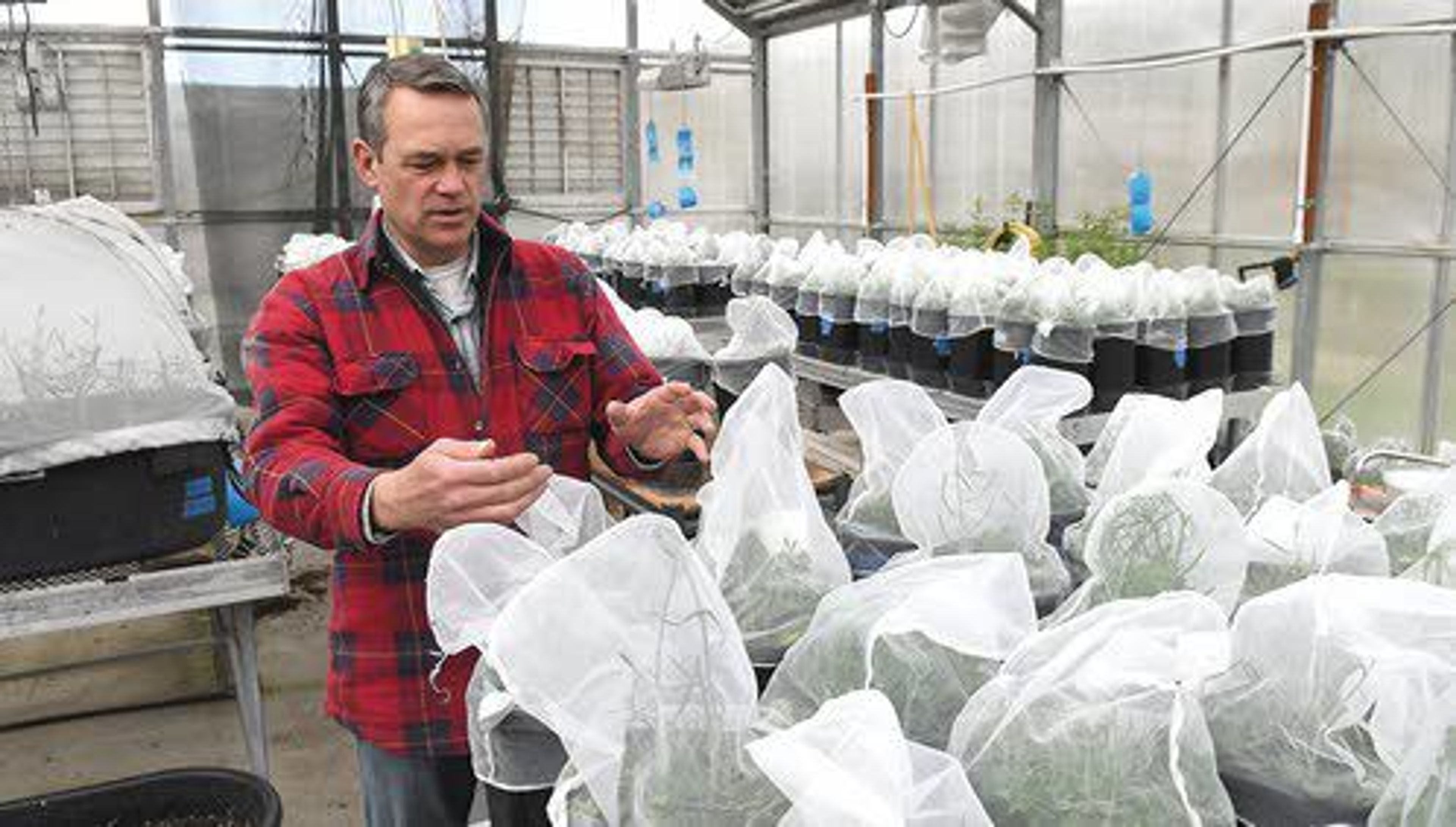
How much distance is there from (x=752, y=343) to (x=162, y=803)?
1.65 metres

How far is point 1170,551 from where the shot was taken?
1060 mm

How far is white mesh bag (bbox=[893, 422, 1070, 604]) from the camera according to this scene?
1.22m

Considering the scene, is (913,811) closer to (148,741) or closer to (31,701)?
(148,741)

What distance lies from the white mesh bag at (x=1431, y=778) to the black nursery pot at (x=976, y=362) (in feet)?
7.12

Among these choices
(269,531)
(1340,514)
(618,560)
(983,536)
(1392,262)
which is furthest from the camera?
(1392,262)

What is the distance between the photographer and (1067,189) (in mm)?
5484

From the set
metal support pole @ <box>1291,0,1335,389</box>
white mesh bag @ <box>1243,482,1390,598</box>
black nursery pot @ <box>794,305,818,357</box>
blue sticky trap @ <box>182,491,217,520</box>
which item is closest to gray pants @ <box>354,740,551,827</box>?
blue sticky trap @ <box>182,491,217,520</box>

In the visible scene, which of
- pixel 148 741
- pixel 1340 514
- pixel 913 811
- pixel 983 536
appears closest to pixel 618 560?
pixel 913 811

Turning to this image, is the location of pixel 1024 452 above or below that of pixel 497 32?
below

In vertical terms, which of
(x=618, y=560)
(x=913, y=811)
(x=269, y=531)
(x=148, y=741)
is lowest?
(x=148, y=741)

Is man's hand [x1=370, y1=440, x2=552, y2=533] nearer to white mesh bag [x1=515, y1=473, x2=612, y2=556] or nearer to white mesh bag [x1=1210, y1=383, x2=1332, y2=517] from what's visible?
white mesh bag [x1=515, y1=473, x2=612, y2=556]

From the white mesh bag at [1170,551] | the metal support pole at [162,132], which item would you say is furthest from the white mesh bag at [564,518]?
the metal support pole at [162,132]

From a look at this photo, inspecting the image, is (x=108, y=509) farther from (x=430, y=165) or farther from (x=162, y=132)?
(x=162, y=132)

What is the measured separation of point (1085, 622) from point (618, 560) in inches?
13.6
